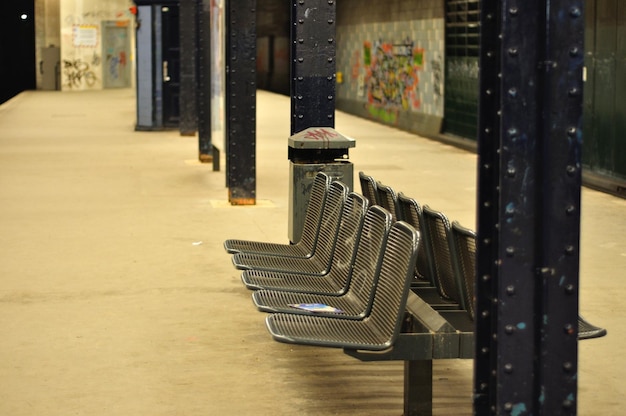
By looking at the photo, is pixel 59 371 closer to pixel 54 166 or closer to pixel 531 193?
pixel 531 193

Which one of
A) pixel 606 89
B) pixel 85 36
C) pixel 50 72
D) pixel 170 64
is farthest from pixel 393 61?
pixel 50 72

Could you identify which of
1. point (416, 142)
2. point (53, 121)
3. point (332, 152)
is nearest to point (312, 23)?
point (332, 152)

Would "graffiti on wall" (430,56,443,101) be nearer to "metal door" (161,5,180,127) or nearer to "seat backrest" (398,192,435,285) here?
"metal door" (161,5,180,127)

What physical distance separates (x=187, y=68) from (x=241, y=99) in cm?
965

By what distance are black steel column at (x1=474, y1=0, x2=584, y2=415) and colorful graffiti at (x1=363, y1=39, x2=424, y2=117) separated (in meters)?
20.4

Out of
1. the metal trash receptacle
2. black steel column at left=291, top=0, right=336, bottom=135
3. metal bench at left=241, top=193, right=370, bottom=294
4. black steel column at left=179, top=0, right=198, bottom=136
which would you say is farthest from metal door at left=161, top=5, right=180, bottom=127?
metal bench at left=241, top=193, right=370, bottom=294

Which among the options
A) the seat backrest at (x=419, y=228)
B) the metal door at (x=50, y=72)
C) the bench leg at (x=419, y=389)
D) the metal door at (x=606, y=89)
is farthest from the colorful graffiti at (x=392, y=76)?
the metal door at (x=50, y=72)

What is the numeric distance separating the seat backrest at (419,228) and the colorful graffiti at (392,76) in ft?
58.4

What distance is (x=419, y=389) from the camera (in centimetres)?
549

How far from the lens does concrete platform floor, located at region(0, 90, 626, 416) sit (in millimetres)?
5941

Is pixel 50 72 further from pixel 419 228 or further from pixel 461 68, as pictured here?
pixel 419 228

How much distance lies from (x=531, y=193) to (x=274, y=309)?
6.89 feet

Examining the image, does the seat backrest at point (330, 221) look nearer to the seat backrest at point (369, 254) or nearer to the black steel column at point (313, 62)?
the seat backrest at point (369, 254)

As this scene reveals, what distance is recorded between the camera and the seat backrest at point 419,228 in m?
6.29
